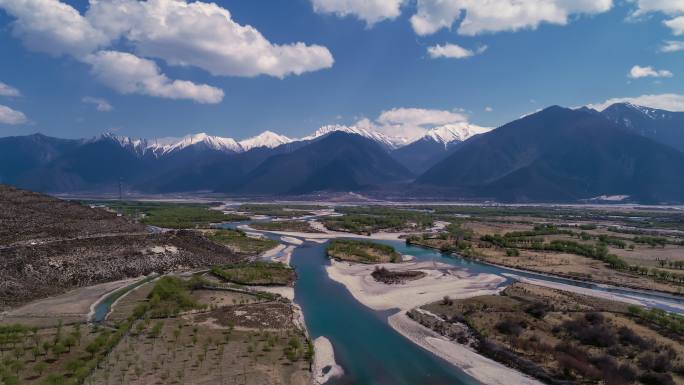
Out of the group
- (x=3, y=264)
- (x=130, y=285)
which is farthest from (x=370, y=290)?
(x=3, y=264)

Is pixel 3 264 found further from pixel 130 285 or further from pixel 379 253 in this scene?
pixel 379 253

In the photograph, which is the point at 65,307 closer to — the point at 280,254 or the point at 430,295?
the point at 280,254

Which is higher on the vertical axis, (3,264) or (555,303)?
(3,264)

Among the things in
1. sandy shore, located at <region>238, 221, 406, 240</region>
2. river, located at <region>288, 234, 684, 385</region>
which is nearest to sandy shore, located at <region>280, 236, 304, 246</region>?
sandy shore, located at <region>238, 221, 406, 240</region>

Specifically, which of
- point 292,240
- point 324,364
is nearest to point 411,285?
point 324,364

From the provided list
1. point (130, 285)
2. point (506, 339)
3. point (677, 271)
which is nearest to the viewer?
point (506, 339)

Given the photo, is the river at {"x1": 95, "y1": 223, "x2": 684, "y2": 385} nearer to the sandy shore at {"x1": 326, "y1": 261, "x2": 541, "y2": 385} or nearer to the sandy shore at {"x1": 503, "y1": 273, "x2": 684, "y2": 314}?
the sandy shore at {"x1": 503, "y1": 273, "x2": 684, "y2": 314}

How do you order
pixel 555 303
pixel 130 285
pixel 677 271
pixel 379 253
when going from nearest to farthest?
1. pixel 555 303
2. pixel 130 285
3. pixel 677 271
4. pixel 379 253

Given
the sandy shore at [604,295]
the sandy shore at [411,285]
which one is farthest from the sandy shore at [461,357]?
the sandy shore at [604,295]
